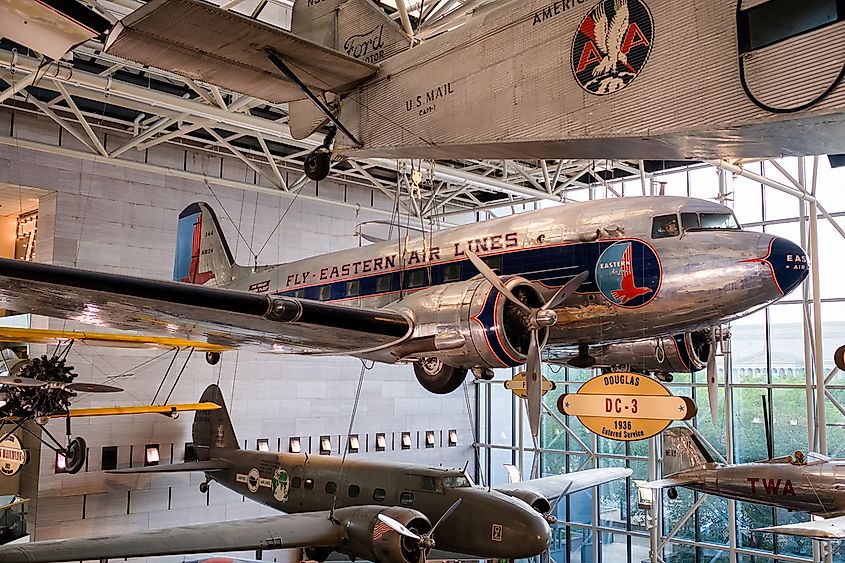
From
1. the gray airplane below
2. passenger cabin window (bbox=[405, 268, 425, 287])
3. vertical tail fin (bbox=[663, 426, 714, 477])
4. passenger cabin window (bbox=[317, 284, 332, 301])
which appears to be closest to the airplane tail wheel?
passenger cabin window (bbox=[317, 284, 332, 301])

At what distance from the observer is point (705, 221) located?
277 inches

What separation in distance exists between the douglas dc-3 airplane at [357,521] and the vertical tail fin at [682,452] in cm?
201

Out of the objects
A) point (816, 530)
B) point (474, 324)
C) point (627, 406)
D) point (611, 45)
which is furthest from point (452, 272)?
point (816, 530)

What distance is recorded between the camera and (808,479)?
11.2 metres

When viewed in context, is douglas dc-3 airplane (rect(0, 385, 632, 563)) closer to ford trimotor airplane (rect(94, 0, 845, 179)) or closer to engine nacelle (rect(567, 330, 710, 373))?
engine nacelle (rect(567, 330, 710, 373))

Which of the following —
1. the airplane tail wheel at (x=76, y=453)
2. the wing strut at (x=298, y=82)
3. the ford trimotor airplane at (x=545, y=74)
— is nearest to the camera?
the ford trimotor airplane at (x=545, y=74)

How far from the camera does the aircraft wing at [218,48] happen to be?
475cm

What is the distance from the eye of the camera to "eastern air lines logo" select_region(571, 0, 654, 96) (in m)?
4.13

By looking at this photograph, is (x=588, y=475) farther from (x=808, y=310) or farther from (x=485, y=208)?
(x=485, y=208)

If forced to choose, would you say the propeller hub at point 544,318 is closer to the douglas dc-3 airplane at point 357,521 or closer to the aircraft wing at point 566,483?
the douglas dc-3 airplane at point 357,521

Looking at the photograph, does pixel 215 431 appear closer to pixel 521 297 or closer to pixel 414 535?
pixel 414 535

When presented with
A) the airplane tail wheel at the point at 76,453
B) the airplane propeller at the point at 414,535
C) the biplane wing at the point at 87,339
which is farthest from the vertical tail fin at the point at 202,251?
the airplane propeller at the point at 414,535

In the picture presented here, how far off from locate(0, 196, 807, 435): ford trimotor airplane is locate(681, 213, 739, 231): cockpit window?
14 millimetres

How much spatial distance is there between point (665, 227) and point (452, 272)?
2.59 m
